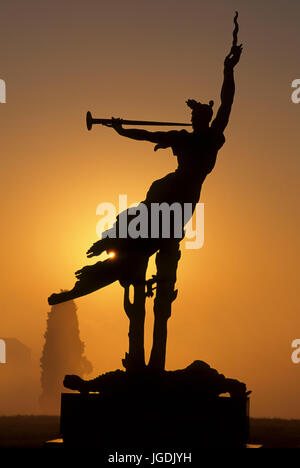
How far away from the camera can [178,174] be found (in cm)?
1675

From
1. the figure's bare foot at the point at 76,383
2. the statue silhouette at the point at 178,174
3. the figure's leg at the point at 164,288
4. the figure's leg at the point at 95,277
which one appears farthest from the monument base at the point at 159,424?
the statue silhouette at the point at 178,174

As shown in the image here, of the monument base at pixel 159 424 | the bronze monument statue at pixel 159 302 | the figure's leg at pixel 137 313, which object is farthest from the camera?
the figure's leg at pixel 137 313

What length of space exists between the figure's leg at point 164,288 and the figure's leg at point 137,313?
0.89ft

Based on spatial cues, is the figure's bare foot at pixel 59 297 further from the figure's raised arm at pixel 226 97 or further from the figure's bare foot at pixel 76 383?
the figure's raised arm at pixel 226 97

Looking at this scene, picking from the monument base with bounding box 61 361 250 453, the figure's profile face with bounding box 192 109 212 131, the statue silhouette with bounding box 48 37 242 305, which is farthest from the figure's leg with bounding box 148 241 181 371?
the figure's profile face with bounding box 192 109 212 131

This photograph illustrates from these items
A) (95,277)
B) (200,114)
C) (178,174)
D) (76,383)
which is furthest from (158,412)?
(200,114)

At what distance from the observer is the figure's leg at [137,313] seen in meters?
16.6

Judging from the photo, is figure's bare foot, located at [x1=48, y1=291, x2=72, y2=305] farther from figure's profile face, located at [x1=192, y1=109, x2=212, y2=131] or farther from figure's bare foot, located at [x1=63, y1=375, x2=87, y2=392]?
figure's profile face, located at [x1=192, y1=109, x2=212, y2=131]

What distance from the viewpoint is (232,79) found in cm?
1694

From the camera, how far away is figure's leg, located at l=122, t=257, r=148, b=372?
16609mm

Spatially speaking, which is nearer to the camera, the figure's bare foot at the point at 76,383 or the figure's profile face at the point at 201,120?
the figure's bare foot at the point at 76,383

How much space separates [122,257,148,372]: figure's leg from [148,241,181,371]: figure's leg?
0.27m
